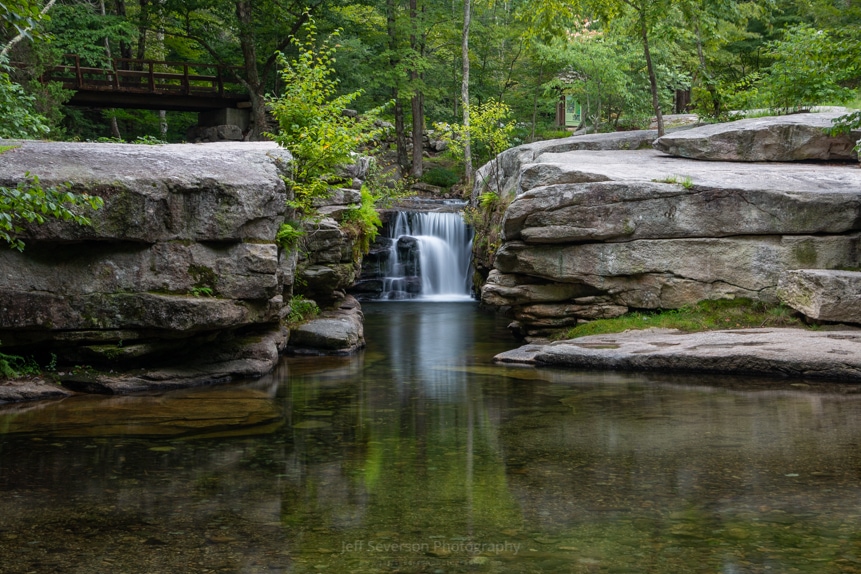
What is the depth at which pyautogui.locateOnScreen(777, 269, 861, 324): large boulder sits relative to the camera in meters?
11.5

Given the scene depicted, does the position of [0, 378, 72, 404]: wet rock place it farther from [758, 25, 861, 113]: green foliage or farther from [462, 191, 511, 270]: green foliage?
[758, 25, 861, 113]: green foliage

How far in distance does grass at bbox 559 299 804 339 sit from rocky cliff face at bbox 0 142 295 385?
18.4 ft

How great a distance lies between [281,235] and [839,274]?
8.44 metres

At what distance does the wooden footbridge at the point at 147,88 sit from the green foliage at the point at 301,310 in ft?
54.0

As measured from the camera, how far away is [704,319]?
1289 centimetres

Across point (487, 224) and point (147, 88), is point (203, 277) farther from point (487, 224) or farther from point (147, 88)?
point (147, 88)

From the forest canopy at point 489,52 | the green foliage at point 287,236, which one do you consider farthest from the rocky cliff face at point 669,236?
the forest canopy at point 489,52

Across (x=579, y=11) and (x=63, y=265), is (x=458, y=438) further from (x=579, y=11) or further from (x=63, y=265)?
(x=579, y=11)

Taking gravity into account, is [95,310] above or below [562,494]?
above

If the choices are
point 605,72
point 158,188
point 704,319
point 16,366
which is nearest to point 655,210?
point 704,319

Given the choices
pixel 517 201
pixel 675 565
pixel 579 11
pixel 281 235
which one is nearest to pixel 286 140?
pixel 281 235

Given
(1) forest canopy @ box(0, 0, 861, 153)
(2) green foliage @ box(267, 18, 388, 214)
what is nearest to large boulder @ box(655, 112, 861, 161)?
(1) forest canopy @ box(0, 0, 861, 153)

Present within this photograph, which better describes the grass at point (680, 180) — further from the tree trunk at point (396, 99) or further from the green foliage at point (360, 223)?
the tree trunk at point (396, 99)

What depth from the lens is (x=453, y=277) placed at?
22562mm
